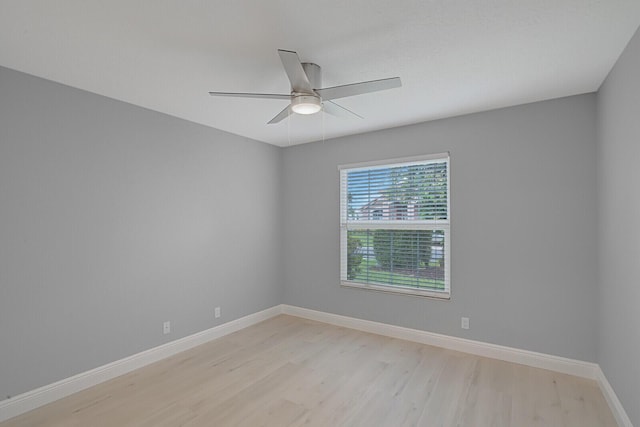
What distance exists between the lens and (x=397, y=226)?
383 centimetres

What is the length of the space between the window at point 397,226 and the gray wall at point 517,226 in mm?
126

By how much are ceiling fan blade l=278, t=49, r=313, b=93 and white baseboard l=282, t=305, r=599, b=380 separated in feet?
9.56

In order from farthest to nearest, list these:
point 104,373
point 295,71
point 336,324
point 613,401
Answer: point 336,324 < point 104,373 < point 613,401 < point 295,71

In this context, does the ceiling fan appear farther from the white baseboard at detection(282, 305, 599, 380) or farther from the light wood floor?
the white baseboard at detection(282, 305, 599, 380)

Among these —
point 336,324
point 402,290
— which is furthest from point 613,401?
point 336,324

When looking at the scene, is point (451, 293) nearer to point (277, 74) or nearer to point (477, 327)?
point (477, 327)

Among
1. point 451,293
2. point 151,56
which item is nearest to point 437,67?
point 151,56

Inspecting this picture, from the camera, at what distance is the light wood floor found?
2.23 m

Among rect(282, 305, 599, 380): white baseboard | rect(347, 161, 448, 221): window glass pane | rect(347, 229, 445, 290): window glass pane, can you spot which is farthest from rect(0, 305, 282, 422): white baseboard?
rect(347, 161, 448, 221): window glass pane

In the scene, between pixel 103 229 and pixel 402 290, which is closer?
pixel 103 229

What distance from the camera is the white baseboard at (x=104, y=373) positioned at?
89.8 inches

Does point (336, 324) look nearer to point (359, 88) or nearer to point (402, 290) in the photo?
→ point (402, 290)

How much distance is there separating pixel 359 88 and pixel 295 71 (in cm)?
44

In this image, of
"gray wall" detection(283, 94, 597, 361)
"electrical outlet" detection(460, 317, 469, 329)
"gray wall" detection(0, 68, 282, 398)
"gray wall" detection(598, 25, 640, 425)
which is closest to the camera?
"gray wall" detection(598, 25, 640, 425)
